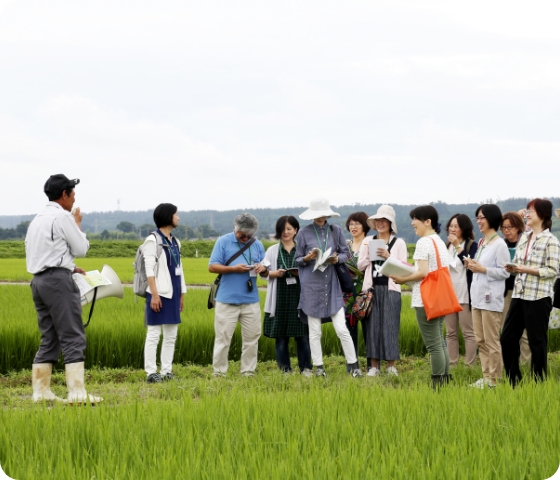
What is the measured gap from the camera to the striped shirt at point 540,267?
5781 mm

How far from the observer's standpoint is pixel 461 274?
750cm

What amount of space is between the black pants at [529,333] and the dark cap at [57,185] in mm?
3763

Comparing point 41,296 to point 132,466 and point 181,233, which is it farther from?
point 181,233

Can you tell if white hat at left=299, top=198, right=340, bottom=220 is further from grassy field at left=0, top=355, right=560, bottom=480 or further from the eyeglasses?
grassy field at left=0, top=355, right=560, bottom=480

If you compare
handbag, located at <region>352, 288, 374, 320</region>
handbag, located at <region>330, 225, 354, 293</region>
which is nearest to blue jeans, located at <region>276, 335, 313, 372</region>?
handbag, located at <region>352, 288, 374, 320</region>

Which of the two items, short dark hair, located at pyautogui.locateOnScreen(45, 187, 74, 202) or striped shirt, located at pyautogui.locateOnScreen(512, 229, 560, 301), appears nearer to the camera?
short dark hair, located at pyautogui.locateOnScreen(45, 187, 74, 202)

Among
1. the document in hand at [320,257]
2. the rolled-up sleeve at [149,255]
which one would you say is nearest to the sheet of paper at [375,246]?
the document in hand at [320,257]

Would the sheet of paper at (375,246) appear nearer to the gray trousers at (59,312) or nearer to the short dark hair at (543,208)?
the short dark hair at (543,208)

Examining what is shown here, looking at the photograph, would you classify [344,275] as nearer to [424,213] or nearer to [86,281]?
[424,213]

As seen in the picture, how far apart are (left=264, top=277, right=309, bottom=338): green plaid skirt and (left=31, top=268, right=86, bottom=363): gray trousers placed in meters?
2.23

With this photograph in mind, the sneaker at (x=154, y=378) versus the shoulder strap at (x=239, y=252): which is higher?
the shoulder strap at (x=239, y=252)

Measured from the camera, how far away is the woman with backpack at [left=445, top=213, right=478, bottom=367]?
7387 mm

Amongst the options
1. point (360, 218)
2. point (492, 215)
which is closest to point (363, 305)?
point (360, 218)

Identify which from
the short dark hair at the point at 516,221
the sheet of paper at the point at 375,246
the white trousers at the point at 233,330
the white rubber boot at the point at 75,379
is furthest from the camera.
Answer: the white trousers at the point at 233,330
